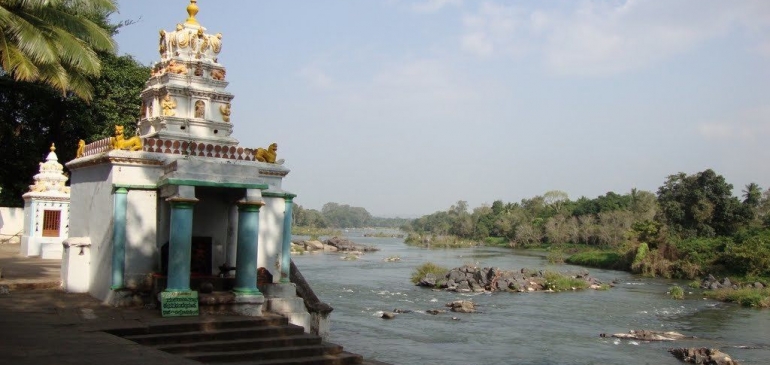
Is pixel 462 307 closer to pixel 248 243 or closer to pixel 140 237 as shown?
pixel 248 243

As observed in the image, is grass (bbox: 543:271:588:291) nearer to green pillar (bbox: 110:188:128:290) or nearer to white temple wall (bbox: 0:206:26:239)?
white temple wall (bbox: 0:206:26:239)

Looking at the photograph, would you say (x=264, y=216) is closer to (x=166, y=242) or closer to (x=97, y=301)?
(x=166, y=242)

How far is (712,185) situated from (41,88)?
1591 inches

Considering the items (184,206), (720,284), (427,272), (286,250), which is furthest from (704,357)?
(427,272)

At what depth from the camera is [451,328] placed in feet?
72.4

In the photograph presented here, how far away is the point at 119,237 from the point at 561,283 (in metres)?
26.3

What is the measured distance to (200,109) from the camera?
13.6 meters

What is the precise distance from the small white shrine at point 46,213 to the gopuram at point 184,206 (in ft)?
26.7

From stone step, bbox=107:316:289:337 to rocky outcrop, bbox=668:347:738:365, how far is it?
11.8m

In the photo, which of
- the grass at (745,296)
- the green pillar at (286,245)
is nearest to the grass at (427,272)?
the grass at (745,296)

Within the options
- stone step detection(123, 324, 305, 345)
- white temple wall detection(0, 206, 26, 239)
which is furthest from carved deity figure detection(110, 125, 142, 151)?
white temple wall detection(0, 206, 26, 239)

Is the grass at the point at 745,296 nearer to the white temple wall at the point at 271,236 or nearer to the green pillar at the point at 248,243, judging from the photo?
the white temple wall at the point at 271,236

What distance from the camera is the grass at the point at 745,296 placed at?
92.6ft

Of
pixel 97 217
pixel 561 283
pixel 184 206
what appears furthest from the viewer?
pixel 561 283
